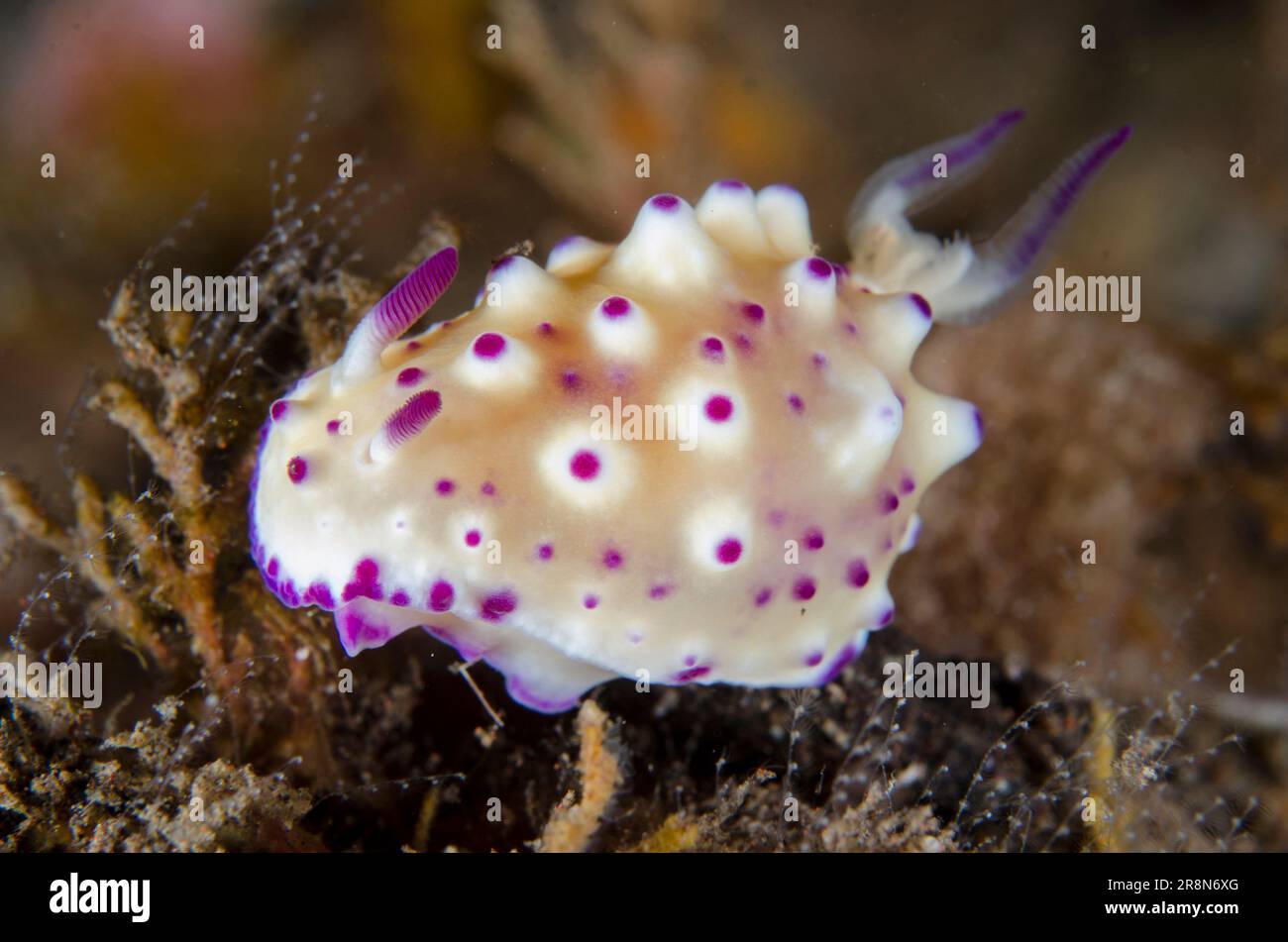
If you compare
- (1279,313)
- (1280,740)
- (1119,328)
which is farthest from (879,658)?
(1279,313)

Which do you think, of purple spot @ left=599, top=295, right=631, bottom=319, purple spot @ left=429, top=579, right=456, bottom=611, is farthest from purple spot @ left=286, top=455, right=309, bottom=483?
purple spot @ left=599, top=295, right=631, bottom=319

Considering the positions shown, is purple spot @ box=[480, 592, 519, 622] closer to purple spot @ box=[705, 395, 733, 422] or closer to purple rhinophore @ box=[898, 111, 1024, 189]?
purple spot @ box=[705, 395, 733, 422]

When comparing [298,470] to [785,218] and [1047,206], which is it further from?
[1047,206]

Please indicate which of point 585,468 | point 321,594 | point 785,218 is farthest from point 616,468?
point 785,218

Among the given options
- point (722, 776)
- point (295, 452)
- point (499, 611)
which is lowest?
point (722, 776)

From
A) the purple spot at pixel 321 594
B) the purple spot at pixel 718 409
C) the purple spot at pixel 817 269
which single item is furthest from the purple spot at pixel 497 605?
the purple spot at pixel 817 269

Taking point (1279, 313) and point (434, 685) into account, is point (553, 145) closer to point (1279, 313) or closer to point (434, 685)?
point (434, 685)
